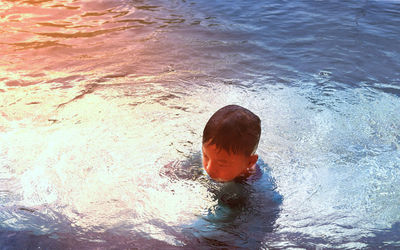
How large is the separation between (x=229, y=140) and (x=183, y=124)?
1.32 metres

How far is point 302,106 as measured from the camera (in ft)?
13.4

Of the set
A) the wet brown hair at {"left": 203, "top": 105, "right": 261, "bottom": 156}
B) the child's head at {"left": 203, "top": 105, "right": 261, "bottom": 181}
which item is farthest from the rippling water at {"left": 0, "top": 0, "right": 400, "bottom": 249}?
the wet brown hair at {"left": 203, "top": 105, "right": 261, "bottom": 156}

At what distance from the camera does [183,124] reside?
3691mm

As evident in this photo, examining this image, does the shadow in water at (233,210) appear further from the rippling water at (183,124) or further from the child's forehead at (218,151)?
the child's forehead at (218,151)

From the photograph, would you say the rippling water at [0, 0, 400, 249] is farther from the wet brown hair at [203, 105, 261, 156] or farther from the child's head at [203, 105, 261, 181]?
the wet brown hair at [203, 105, 261, 156]

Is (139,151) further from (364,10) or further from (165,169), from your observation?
(364,10)

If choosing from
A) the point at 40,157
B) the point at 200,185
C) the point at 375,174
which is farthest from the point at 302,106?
the point at 40,157

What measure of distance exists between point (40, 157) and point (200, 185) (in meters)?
1.21

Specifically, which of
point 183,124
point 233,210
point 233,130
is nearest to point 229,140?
point 233,130

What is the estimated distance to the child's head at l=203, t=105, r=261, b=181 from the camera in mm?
2408

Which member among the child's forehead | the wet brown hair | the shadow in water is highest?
the wet brown hair

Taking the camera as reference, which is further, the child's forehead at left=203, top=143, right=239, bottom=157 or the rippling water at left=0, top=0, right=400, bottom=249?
the rippling water at left=0, top=0, right=400, bottom=249

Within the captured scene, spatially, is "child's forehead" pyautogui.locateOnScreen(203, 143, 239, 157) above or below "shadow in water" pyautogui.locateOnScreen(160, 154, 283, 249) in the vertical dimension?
above

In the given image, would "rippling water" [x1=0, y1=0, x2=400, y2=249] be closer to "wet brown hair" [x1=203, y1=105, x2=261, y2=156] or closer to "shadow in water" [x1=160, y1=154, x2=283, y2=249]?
"shadow in water" [x1=160, y1=154, x2=283, y2=249]
